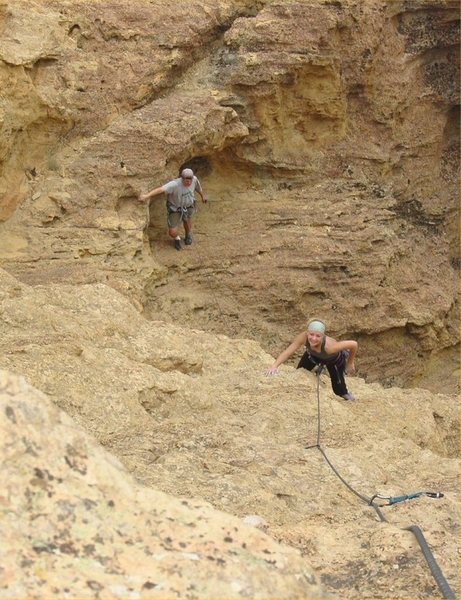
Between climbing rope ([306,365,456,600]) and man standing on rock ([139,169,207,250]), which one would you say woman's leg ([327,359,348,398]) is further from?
man standing on rock ([139,169,207,250])

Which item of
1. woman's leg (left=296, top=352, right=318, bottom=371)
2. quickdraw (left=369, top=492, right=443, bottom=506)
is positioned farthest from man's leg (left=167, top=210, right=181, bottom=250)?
quickdraw (left=369, top=492, right=443, bottom=506)

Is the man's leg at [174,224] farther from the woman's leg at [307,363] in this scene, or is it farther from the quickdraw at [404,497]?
the quickdraw at [404,497]

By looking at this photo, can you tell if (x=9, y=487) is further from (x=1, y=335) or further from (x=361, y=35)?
(x=361, y=35)

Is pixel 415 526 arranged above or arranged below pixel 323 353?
above

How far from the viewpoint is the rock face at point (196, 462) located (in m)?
2.93

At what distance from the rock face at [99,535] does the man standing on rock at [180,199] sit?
6.94 meters

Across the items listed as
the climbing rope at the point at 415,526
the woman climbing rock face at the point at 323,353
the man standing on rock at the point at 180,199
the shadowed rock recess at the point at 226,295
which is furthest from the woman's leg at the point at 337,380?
the man standing on rock at the point at 180,199

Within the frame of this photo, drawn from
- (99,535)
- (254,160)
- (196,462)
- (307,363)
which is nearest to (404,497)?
(196,462)

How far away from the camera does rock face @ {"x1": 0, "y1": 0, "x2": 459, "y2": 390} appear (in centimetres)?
950

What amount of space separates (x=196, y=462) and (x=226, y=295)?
5996 mm

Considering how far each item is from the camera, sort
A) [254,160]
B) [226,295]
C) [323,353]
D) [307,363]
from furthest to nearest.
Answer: [254,160], [226,295], [307,363], [323,353]

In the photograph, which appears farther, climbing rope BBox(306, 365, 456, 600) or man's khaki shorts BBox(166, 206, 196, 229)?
man's khaki shorts BBox(166, 206, 196, 229)

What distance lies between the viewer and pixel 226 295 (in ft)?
36.6

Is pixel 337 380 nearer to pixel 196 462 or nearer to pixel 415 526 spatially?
pixel 196 462
